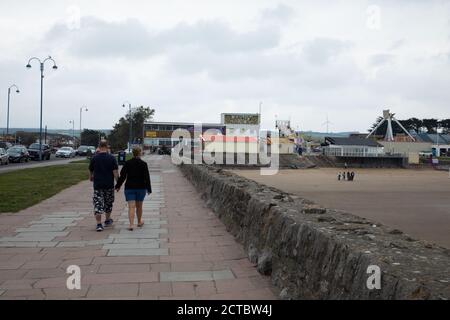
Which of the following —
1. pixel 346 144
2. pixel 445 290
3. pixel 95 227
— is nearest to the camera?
pixel 445 290

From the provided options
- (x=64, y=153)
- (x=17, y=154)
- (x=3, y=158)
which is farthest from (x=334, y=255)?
(x=64, y=153)

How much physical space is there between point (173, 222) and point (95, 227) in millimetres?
1723

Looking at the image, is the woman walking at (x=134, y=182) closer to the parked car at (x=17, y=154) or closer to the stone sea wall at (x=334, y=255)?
the stone sea wall at (x=334, y=255)

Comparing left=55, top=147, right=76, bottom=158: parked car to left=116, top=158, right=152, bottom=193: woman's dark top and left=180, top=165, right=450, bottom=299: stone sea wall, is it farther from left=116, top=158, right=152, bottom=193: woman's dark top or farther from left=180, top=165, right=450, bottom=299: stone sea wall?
left=180, top=165, right=450, bottom=299: stone sea wall

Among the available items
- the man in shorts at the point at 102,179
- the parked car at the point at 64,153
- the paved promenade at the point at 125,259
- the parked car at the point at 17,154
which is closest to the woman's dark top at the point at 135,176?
the man in shorts at the point at 102,179

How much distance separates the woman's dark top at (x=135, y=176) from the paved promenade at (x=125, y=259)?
862mm

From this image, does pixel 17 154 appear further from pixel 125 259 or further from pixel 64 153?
pixel 125 259

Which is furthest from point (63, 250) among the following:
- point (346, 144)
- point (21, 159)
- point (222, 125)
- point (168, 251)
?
point (346, 144)

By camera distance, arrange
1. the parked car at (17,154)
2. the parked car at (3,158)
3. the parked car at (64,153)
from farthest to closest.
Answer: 1. the parked car at (64,153)
2. the parked car at (17,154)
3. the parked car at (3,158)

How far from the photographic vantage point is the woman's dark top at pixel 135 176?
33.6ft

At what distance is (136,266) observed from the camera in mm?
6961

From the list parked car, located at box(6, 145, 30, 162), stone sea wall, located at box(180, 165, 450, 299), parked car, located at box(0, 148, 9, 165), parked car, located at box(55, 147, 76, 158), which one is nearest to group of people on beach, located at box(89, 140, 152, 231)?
stone sea wall, located at box(180, 165, 450, 299)

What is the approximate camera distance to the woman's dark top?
33.6 feet
